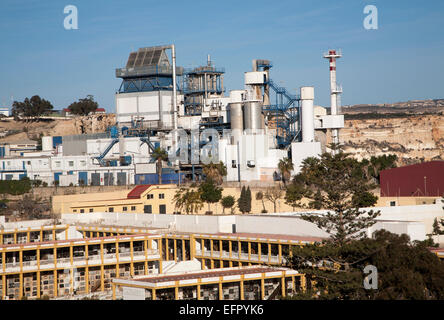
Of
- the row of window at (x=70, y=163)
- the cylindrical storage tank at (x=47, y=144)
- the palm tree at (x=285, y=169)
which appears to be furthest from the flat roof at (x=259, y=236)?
the cylindrical storage tank at (x=47, y=144)

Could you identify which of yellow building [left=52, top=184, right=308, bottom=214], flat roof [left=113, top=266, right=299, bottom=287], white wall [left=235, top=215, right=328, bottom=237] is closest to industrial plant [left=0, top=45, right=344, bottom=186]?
yellow building [left=52, top=184, right=308, bottom=214]

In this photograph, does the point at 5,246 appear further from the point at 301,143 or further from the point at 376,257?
the point at 301,143

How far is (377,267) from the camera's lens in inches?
1309

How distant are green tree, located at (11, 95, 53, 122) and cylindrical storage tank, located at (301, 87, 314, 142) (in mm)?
84314

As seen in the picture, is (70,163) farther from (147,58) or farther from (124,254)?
(124,254)

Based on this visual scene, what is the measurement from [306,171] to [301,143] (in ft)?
18.8

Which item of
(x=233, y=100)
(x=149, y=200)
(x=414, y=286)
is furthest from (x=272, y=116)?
(x=414, y=286)

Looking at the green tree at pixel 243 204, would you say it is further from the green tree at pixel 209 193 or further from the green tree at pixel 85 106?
the green tree at pixel 85 106

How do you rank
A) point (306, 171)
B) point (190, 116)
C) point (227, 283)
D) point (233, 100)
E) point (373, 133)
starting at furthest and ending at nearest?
point (373, 133) < point (190, 116) < point (233, 100) < point (306, 171) < point (227, 283)

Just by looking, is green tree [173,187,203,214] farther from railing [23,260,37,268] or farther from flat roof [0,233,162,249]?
railing [23,260,37,268]

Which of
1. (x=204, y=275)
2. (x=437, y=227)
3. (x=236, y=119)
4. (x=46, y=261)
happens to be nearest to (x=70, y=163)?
(x=236, y=119)

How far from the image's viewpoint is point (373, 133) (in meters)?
154

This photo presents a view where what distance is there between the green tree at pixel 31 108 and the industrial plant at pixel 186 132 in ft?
171
